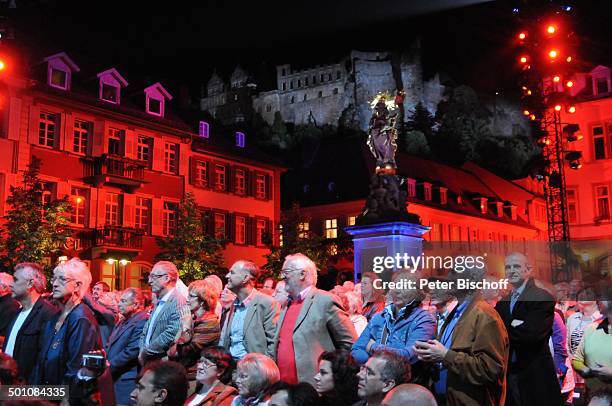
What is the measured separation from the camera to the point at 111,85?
3103 centimetres

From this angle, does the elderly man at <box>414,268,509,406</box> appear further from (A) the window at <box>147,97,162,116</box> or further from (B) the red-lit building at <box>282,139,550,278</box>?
(B) the red-lit building at <box>282,139,550,278</box>

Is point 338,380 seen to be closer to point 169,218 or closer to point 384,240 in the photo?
point 384,240

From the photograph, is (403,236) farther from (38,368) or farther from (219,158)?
(219,158)

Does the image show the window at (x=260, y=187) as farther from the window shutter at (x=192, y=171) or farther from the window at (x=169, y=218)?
the window at (x=169, y=218)

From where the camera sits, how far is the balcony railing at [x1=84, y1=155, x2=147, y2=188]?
2947 centimetres

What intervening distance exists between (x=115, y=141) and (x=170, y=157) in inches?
123

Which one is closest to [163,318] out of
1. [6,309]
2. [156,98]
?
[6,309]

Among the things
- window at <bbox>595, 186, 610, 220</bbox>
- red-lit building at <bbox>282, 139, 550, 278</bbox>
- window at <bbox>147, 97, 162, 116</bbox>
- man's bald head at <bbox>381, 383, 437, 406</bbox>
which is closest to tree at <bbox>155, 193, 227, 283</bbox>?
window at <bbox>147, 97, 162, 116</bbox>

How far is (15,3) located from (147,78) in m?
23.7

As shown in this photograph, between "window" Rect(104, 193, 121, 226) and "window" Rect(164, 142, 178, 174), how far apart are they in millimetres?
3093

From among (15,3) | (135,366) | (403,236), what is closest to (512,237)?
(403,236)

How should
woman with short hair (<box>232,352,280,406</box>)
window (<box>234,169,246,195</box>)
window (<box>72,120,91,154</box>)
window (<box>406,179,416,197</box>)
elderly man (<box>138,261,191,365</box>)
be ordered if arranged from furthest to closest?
1. window (<box>406,179,416,197</box>)
2. window (<box>234,169,246,195</box>)
3. window (<box>72,120,91,154</box>)
4. elderly man (<box>138,261,191,365</box>)
5. woman with short hair (<box>232,352,280,406</box>)

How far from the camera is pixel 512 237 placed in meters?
51.5

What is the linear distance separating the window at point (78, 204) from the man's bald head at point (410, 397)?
2637cm
